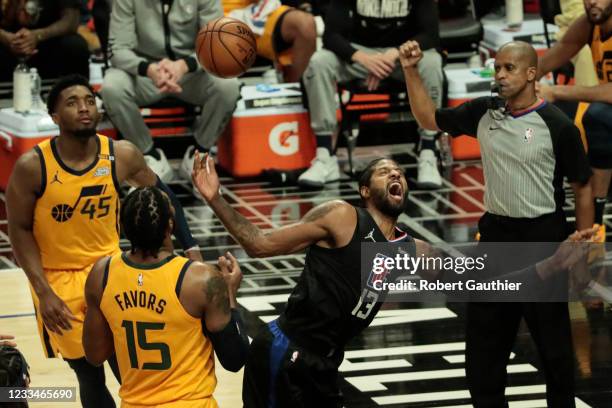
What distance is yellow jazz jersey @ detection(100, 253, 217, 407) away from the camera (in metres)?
4.86

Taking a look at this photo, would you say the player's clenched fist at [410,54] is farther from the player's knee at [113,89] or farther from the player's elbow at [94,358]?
the player's knee at [113,89]

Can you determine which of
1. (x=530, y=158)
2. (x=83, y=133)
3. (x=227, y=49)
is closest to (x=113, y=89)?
(x=227, y=49)

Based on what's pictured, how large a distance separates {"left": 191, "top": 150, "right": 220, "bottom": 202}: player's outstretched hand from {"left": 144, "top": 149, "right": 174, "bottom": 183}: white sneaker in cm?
493

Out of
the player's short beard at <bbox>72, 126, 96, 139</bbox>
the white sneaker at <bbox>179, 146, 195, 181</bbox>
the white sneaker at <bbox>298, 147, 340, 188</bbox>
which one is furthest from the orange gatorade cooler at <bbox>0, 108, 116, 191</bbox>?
the player's short beard at <bbox>72, 126, 96, 139</bbox>

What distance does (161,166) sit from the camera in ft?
34.4

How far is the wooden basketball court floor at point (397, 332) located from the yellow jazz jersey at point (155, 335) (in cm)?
181

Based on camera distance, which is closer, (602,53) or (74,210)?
(74,210)

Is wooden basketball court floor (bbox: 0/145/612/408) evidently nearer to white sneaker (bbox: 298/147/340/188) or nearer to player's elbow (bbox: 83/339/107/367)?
white sneaker (bbox: 298/147/340/188)

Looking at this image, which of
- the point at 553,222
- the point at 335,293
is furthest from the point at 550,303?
the point at 335,293

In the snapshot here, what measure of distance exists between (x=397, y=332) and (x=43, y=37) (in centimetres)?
449

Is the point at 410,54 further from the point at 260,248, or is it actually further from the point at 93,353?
the point at 93,353

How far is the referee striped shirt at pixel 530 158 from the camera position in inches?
238

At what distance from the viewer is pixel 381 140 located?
11789 millimetres

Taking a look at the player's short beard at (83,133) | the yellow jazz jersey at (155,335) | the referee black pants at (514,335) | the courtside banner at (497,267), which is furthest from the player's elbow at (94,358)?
the referee black pants at (514,335)
